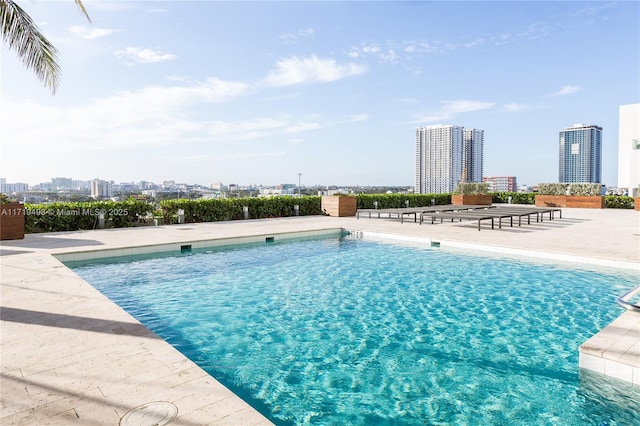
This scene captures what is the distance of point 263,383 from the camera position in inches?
128

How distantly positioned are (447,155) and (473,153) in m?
4.34

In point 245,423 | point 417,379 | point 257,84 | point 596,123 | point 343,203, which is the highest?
point 596,123

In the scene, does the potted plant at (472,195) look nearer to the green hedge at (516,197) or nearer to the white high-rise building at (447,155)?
the green hedge at (516,197)

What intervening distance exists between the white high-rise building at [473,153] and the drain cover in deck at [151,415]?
65098 mm

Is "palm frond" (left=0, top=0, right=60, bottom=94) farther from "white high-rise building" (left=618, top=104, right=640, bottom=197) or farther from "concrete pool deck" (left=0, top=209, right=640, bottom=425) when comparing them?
"white high-rise building" (left=618, top=104, right=640, bottom=197)

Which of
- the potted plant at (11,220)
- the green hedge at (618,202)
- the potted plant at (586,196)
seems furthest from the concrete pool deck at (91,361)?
the green hedge at (618,202)

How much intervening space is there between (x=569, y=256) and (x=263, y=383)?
768 cm

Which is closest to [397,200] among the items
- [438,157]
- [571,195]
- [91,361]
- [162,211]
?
[571,195]

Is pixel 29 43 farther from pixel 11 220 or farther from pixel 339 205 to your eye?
pixel 339 205

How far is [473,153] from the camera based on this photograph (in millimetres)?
64062

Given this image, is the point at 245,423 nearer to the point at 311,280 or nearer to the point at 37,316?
the point at 37,316


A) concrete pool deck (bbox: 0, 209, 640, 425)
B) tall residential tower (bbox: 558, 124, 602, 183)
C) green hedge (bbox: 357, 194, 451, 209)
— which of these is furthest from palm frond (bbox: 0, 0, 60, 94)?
tall residential tower (bbox: 558, 124, 602, 183)

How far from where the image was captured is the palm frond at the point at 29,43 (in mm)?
6641

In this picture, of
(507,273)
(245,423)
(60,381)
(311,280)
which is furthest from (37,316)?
(507,273)
